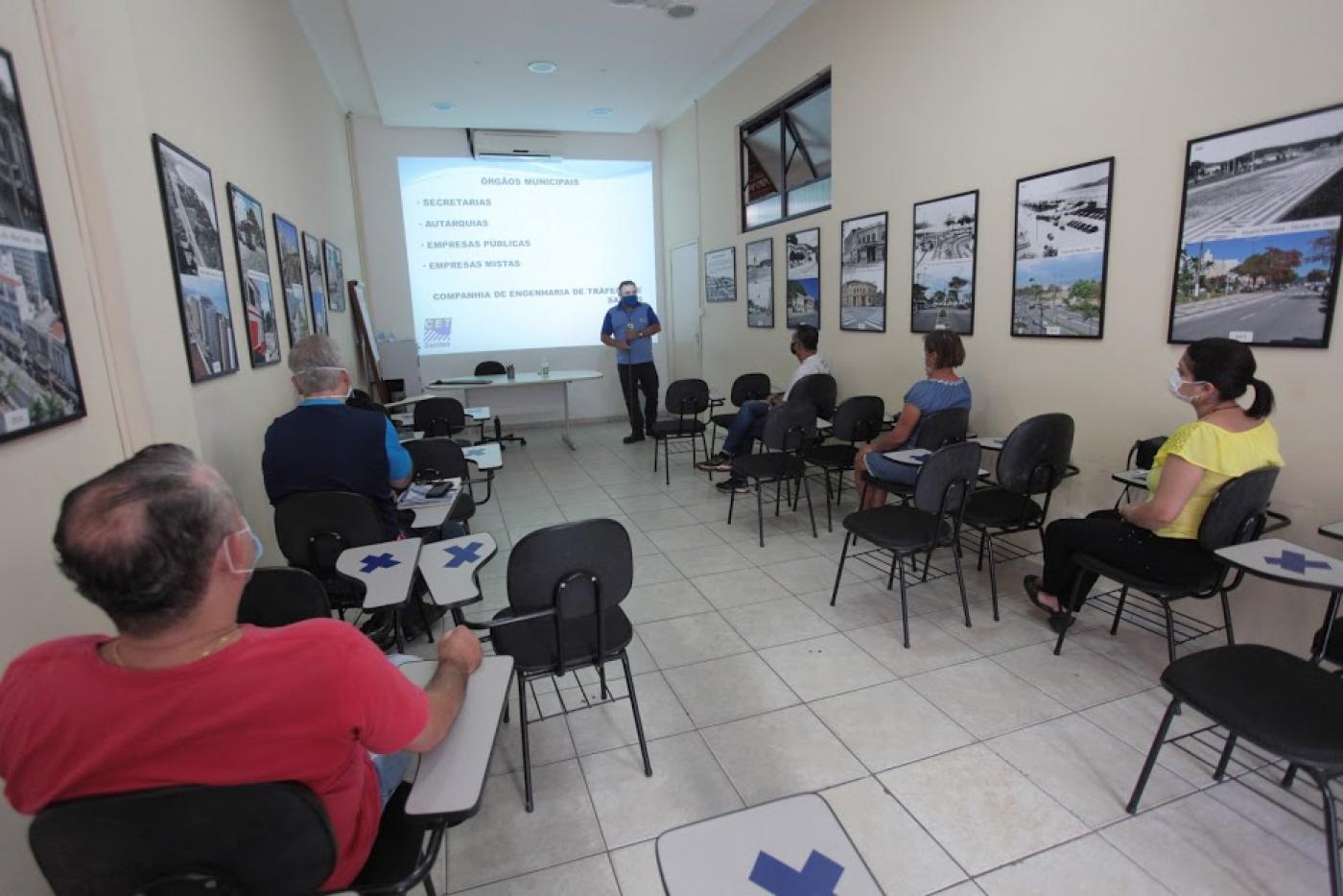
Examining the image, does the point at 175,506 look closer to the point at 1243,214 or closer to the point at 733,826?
the point at 733,826

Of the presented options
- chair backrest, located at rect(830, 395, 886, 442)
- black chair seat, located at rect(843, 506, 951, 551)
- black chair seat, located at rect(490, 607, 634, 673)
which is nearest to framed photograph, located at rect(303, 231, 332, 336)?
black chair seat, located at rect(490, 607, 634, 673)

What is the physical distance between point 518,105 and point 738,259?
2792 mm

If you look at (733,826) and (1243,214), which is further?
(1243,214)

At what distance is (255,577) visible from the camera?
154cm

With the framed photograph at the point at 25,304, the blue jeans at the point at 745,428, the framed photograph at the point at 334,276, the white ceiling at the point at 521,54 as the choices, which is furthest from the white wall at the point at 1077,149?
the framed photograph at the point at 334,276

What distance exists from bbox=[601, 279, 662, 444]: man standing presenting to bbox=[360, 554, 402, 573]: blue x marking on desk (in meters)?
5.11

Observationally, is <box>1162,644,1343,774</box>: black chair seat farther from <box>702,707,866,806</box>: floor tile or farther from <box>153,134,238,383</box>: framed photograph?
<box>153,134,238,383</box>: framed photograph

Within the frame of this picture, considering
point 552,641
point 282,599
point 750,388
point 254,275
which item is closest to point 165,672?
point 282,599

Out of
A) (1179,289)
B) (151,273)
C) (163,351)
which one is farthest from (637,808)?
(1179,289)

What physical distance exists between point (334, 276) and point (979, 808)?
18.7 ft

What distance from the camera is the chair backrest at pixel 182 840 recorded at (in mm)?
833

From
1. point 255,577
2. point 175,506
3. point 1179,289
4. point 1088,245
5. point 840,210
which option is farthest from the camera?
point 840,210

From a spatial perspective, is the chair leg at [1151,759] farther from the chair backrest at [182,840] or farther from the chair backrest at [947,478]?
the chair backrest at [182,840]

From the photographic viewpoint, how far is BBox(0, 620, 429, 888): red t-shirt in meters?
0.86
